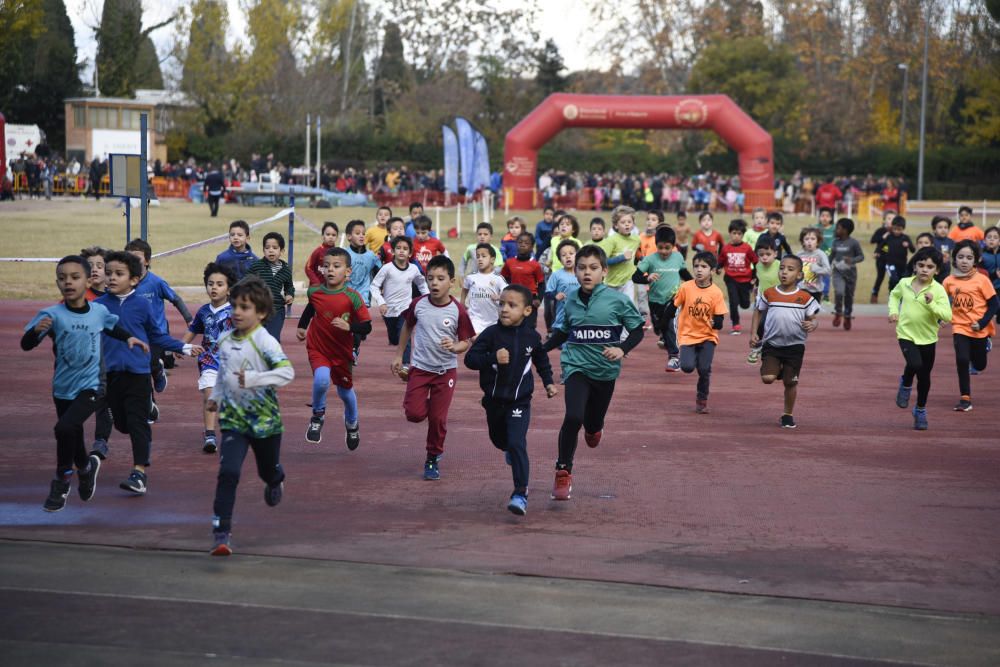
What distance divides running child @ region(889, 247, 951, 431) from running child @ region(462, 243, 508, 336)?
396 cm

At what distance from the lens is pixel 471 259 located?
675 inches

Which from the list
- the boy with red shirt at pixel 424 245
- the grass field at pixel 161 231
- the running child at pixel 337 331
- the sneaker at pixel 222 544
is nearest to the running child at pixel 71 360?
the sneaker at pixel 222 544

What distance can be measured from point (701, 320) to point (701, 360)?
414mm

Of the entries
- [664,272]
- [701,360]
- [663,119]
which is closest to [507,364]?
[701,360]

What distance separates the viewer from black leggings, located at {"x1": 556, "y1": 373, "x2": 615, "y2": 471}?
9289mm

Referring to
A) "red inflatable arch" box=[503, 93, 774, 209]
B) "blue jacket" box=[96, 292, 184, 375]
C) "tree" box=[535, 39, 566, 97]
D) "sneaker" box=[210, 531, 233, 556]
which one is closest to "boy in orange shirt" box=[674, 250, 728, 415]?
"blue jacket" box=[96, 292, 184, 375]

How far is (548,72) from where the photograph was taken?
278 feet

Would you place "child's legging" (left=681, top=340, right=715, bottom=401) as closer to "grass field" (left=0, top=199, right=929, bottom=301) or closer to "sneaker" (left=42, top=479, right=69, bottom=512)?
"sneaker" (left=42, top=479, right=69, bottom=512)

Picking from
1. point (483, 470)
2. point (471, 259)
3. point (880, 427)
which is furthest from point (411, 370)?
point (471, 259)

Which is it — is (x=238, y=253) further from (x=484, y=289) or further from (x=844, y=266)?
(x=844, y=266)

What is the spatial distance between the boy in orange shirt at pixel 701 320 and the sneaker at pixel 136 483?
6229 millimetres

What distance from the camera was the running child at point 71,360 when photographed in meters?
8.60

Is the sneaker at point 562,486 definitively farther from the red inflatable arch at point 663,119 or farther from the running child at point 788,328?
the red inflatable arch at point 663,119

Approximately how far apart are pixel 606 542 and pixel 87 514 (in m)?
3.41
